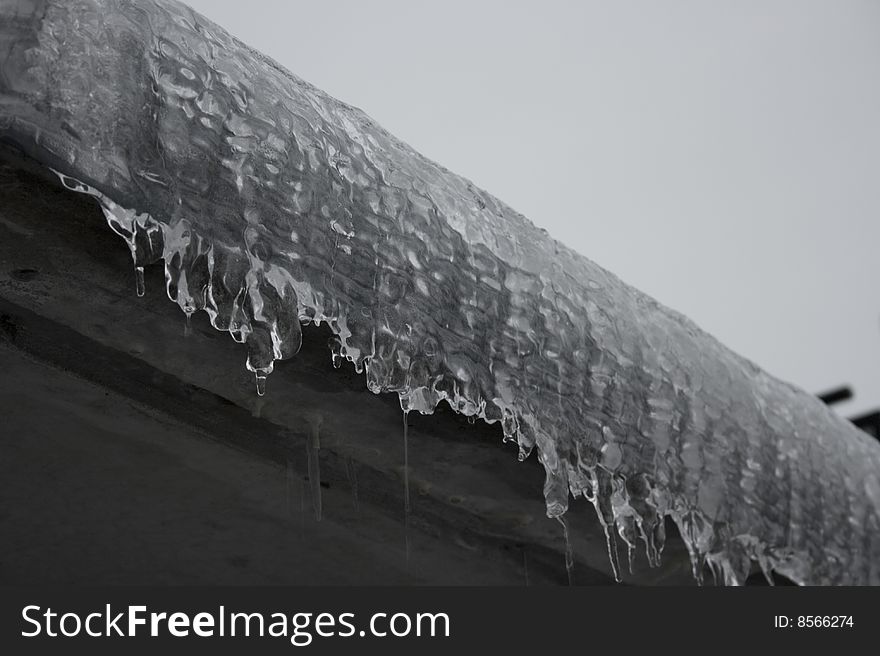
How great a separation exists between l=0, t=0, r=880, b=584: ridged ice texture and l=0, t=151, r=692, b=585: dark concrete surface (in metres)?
0.15

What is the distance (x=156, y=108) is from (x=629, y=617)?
1703 mm

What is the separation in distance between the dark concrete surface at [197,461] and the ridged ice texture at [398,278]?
0.48 feet

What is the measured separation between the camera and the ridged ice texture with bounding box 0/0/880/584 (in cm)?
130

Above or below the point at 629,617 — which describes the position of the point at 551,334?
above

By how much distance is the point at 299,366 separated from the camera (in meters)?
1.84

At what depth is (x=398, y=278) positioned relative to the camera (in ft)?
5.39

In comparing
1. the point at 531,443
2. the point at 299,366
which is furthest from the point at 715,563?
the point at 299,366

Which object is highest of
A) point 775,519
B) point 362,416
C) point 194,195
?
point 194,195

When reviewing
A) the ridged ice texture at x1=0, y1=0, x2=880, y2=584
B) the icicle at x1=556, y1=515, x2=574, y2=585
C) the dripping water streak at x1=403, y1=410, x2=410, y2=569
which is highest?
the ridged ice texture at x1=0, y1=0, x2=880, y2=584

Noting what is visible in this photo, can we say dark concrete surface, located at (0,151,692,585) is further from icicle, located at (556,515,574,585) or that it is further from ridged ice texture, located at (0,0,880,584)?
ridged ice texture, located at (0,0,880,584)

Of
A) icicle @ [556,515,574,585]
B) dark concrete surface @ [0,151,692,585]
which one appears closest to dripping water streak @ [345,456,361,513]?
dark concrete surface @ [0,151,692,585]

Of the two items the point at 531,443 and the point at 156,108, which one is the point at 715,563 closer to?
the point at 531,443

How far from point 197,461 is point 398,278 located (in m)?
0.79

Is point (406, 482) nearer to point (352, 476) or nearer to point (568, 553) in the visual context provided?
point (352, 476)
